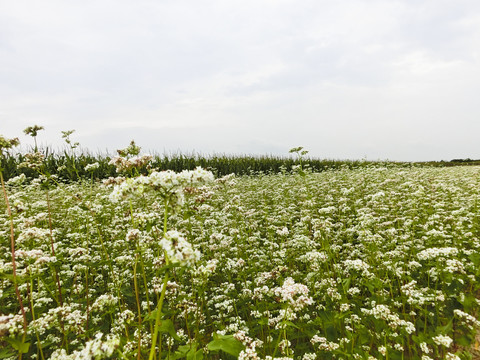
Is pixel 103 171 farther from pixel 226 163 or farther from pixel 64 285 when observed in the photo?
pixel 64 285

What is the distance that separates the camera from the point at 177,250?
6.44 ft

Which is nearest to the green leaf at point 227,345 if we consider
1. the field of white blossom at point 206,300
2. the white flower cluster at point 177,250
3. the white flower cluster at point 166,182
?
the field of white blossom at point 206,300

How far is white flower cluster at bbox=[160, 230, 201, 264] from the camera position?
6.20 ft

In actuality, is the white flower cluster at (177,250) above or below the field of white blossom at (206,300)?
above

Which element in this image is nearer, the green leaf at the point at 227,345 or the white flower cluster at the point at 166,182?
the white flower cluster at the point at 166,182

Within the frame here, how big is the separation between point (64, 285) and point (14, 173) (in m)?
18.5

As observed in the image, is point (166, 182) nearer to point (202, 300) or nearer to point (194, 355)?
point (194, 355)

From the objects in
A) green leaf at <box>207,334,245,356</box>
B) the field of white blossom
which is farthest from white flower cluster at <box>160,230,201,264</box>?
green leaf at <box>207,334,245,356</box>

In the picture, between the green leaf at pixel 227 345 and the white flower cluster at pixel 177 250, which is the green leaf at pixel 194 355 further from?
the white flower cluster at pixel 177 250

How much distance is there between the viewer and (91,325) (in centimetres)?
457

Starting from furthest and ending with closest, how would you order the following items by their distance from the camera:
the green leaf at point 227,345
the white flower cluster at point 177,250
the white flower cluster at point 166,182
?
the green leaf at point 227,345
the white flower cluster at point 166,182
the white flower cluster at point 177,250

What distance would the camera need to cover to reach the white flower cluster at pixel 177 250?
1890 mm

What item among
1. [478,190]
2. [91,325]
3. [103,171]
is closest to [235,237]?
[91,325]

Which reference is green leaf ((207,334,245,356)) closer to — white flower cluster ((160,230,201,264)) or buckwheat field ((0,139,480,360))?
buckwheat field ((0,139,480,360))
